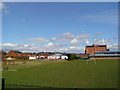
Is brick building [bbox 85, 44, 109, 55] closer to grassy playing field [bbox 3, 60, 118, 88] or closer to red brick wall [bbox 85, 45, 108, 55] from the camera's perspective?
red brick wall [bbox 85, 45, 108, 55]

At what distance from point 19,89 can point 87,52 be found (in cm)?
13613

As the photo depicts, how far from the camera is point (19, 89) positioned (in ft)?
37.2

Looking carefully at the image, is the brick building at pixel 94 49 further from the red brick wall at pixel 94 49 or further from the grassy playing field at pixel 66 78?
the grassy playing field at pixel 66 78

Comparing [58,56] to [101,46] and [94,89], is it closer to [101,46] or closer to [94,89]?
[101,46]

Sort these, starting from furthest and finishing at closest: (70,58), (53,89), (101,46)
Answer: (101,46) < (70,58) < (53,89)

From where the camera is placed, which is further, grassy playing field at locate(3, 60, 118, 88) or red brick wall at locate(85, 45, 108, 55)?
red brick wall at locate(85, 45, 108, 55)

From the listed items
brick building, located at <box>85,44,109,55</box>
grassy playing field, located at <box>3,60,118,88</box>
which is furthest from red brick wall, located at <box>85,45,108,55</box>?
grassy playing field, located at <box>3,60,118,88</box>

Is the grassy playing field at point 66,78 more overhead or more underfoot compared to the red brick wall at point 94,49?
more underfoot

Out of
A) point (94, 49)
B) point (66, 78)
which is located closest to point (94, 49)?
point (94, 49)

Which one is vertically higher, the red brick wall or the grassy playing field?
the red brick wall

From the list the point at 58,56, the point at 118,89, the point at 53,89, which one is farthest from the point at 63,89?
the point at 58,56

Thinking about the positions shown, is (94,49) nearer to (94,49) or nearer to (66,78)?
(94,49)

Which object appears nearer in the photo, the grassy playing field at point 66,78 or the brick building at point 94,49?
the grassy playing field at point 66,78

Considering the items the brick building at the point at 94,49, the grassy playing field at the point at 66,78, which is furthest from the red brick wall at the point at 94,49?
the grassy playing field at the point at 66,78
